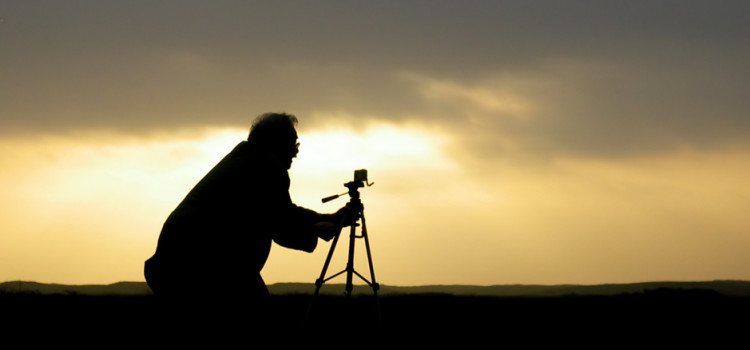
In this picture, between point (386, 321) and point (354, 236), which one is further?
point (386, 321)

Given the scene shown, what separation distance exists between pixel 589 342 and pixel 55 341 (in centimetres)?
609

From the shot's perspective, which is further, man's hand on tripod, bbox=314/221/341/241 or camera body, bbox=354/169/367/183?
camera body, bbox=354/169/367/183

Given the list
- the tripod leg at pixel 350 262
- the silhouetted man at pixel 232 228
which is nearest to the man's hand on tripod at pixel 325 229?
the silhouetted man at pixel 232 228

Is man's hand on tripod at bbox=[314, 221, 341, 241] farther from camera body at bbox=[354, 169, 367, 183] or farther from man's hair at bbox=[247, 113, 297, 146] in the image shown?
camera body at bbox=[354, 169, 367, 183]

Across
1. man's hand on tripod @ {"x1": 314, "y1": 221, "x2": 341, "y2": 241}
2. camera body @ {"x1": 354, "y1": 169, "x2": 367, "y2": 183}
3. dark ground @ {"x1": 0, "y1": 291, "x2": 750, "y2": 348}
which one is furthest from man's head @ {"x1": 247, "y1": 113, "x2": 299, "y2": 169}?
camera body @ {"x1": 354, "y1": 169, "x2": 367, "y2": 183}

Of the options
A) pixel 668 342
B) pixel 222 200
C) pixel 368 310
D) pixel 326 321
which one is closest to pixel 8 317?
pixel 326 321

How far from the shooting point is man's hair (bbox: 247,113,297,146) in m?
6.00

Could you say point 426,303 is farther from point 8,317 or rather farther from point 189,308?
point 189,308

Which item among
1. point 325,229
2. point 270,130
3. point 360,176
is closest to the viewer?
point 270,130

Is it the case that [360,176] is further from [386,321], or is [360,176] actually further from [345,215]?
[386,321]

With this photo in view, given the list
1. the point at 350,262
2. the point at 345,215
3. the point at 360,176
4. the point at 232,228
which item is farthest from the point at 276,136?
the point at 350,262

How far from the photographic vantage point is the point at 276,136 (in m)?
6.03

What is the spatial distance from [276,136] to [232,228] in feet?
2.91

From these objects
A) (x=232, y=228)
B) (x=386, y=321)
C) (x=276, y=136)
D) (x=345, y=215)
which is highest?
(x=276, y=136)
